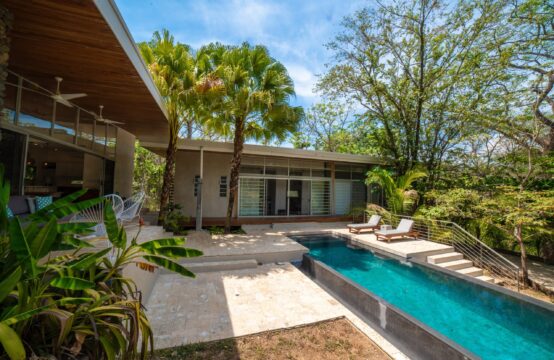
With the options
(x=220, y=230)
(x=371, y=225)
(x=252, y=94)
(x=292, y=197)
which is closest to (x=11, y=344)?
(x=252, y=94)

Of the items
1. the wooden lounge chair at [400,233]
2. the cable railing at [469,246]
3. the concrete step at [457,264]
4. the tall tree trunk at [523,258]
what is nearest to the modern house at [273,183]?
the wooden lounge chair at [400,233]

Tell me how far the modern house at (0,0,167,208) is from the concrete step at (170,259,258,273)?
4.42 metres

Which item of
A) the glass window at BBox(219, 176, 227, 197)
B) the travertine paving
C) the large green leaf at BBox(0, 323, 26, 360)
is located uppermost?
the glass window at BBox(219, 176, 227, 197)

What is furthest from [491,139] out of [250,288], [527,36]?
[250,288]

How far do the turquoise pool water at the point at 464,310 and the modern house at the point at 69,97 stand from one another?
7381 millimetres

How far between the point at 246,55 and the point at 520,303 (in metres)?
10.2

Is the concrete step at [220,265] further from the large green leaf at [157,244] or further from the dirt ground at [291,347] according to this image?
the large green leaf at [157,244]

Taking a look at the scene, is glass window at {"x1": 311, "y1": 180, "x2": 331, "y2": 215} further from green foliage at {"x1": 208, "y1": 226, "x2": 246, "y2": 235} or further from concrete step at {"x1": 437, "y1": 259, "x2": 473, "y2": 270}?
concrete step at {"x1": 437, "y1": 259, "x2": 473, "y2": 270}

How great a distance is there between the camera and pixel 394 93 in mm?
12938

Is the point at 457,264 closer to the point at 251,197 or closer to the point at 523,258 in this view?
the point at 523,258

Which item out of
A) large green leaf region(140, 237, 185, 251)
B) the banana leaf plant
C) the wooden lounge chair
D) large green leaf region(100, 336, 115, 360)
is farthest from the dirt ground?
the wooden lounge chair

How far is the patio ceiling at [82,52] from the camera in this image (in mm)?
3045

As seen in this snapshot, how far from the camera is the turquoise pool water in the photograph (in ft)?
13.1

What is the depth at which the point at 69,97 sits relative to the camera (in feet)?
16.9
